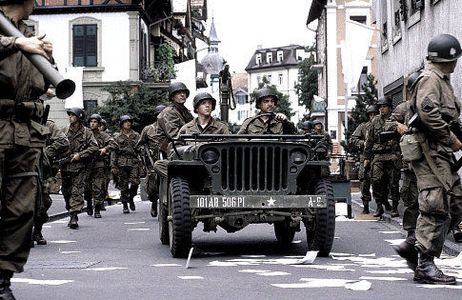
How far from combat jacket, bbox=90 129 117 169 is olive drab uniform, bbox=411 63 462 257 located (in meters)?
11.6

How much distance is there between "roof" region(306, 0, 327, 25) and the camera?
6994 cm

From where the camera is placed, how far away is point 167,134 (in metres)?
14.0

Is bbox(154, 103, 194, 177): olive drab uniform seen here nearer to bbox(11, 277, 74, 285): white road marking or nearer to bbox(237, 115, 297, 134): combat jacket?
bbox(237, 115, 297, 134): combat jacket

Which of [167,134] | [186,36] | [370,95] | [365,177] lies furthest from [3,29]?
[186,36]

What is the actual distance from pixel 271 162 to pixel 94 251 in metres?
2.48

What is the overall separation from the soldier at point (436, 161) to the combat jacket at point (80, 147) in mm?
9163

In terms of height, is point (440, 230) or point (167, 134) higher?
point (167, 134)

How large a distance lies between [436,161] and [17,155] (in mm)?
3494

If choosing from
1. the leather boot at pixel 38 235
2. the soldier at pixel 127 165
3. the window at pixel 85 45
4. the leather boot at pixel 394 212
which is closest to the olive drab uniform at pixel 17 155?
the leather boot at pixel 38 235

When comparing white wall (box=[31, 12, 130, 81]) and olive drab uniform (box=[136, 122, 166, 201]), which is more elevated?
white wall (box=[31, 12, 130, 81])

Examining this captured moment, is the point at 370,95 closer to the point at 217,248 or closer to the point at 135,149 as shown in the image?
the point at 135,149

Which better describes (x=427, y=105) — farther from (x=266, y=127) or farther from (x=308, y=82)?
(x=308, y=82)

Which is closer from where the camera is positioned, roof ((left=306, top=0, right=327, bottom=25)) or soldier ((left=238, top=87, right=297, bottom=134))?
soldier ((left=238, top=87, right=297, bottom=134))

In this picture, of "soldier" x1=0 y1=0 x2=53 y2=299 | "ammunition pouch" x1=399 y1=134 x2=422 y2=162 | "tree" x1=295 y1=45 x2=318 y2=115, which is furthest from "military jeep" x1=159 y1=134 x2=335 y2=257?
"tree" x1=295 y1=45 x2=318 y2=115
